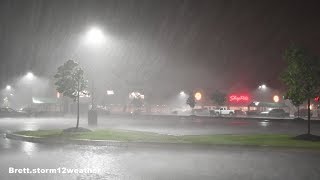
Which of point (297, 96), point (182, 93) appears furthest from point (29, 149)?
point (182, 93)

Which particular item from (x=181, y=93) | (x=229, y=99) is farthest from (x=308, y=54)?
(x=181, y=93)

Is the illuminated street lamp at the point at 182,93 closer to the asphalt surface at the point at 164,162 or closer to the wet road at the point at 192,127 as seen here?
the wet road at the point at 192,127

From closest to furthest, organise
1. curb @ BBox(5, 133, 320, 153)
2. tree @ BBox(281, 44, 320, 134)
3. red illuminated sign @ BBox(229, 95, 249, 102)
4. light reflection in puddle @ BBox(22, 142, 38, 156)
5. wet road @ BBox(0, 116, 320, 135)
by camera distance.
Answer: light reflection in puddle @ BBox(22, 142, 38, 156) → curb @ BBox(5, 133, 320, 153) → tree @ BBox(281, 44, 320, 134) → wet road @ BBox(0, 116, 320, 135) → red illuminated sign @ BBox(229, 95, 249, 102)

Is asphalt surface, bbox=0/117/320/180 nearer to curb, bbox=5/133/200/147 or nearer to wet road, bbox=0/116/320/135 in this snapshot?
curb, bbox=5/133/200/147

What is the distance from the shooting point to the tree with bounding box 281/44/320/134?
74.5 feet

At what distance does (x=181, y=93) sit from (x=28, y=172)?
13087 cm

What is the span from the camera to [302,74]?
22703 mm

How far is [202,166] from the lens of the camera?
1314cm

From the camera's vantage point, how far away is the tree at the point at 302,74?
74.5ft

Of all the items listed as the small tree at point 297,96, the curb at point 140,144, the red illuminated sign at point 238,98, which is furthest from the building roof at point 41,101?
the small tree at point 297,96

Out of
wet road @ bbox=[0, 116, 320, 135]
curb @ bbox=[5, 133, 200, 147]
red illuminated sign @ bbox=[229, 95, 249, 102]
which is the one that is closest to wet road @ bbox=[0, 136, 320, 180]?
curb @ bbox=[5, 133, 200, 147]

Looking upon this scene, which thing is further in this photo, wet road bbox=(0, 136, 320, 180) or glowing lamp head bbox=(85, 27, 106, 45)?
glowing lamp head bbox=(85, 27, 106, 45)

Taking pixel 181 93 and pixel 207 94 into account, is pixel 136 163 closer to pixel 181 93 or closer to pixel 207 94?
pixel 207 94

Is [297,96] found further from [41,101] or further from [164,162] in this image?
[41,101]
